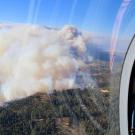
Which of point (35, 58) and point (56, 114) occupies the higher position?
point (35, 58)

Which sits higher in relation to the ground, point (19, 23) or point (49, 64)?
point (19, 23)

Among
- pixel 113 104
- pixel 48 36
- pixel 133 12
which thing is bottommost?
pixel 113 104

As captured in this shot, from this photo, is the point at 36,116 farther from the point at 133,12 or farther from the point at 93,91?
the point at 133,12

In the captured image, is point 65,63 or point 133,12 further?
point 133,12

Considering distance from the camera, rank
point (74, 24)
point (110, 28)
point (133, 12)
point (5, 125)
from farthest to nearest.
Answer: point (133, 12) < point (110, 28) < point (74, 24) < point (5, 125)

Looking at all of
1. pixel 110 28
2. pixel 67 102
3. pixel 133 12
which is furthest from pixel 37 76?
pixel 133 12

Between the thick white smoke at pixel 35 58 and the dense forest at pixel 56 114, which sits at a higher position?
the thick white smoke at pixel 35 58

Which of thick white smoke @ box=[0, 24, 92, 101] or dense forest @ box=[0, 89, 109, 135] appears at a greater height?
thick white smoke @ box=[0, 24, 92, 101]

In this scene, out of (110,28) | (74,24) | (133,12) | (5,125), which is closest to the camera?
(5,125)
